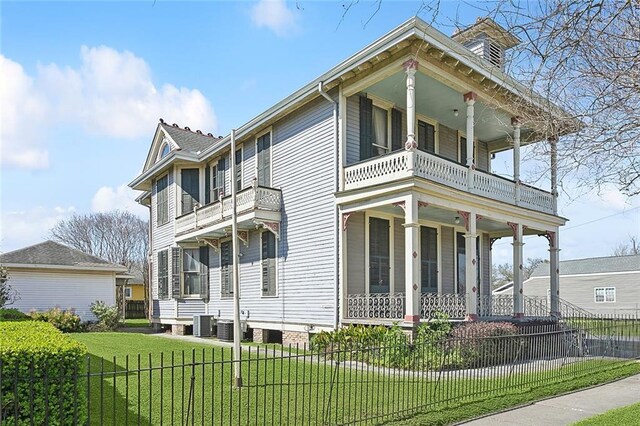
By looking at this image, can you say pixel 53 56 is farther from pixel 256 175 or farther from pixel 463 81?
pixel 256 175

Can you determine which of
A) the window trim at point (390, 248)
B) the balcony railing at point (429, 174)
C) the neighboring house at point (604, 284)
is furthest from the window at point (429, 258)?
the neighboring house at point (604, 284)

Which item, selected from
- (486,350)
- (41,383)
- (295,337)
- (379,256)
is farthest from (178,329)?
(41,383)

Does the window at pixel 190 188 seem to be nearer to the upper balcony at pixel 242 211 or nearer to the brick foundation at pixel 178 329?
the upper balcony at pixel 242 211

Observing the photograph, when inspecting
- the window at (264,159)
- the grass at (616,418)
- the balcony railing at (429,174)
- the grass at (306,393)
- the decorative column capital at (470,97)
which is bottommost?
the grass at (616,418)

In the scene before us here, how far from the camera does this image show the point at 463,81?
15.1 m

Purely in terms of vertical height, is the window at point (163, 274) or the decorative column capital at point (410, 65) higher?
the decorative column capital at point (410, 65)

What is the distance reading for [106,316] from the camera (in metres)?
25.7

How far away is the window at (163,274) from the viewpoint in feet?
78.3

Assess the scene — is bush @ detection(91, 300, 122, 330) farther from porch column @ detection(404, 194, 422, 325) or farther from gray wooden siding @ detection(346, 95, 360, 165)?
porch column @ detection(404, 194, 422, 325)

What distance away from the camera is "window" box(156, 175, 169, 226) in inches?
957

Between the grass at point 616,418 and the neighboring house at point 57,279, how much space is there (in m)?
24.5

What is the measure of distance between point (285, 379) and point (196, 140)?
17193 mm

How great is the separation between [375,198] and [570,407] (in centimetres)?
706

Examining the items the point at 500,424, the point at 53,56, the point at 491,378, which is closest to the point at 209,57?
the point at 53,56
